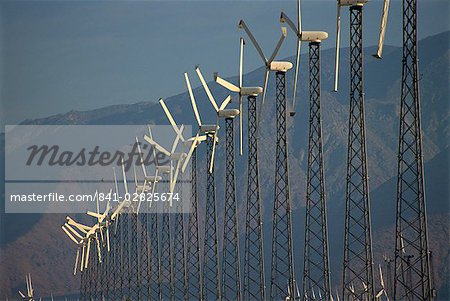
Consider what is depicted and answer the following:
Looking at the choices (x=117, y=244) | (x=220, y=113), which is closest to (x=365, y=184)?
(x=220, y=113)

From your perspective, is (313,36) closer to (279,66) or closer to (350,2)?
(350,2)

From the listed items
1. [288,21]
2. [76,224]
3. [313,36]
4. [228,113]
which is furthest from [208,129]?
[76,224]

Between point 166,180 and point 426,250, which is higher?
point 426,250

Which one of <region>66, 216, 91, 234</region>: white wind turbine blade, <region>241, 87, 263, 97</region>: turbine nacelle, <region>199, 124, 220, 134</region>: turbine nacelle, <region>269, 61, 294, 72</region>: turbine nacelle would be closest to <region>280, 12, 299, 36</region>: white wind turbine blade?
<region>269, 61, 294, 72</region>: turbine nacelle

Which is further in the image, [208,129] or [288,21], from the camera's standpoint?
[208,129]

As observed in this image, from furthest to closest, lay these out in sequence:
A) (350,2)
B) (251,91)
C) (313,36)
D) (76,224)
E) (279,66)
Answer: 1. (76,224)
2. (251,91)
3. (279,66)
4. (313,36)
5. (350,2)

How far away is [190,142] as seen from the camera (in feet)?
324

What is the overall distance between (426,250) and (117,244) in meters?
97.3

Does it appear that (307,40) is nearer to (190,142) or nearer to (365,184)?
(365,184)

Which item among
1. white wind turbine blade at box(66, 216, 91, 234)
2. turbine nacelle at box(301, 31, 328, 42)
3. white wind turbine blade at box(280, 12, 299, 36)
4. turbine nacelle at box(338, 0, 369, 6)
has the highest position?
turbine nacelle at box(338, 0, 369, 6)

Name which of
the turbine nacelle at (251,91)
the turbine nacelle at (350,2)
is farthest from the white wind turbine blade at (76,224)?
the turbine nacelle at (350,2)

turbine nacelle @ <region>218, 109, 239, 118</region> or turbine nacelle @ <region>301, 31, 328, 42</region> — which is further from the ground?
turbine nacelle @ <region>301, 31, 328, 42</region>

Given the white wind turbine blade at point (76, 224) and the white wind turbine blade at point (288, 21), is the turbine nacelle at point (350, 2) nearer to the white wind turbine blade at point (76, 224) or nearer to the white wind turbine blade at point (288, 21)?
the white wind turbine blade at point (288, 21)

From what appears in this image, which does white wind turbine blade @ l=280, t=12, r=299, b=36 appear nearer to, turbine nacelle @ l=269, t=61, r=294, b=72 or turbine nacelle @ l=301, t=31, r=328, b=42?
turbine nacelle @ l=301, t=31, r=328, b=42
